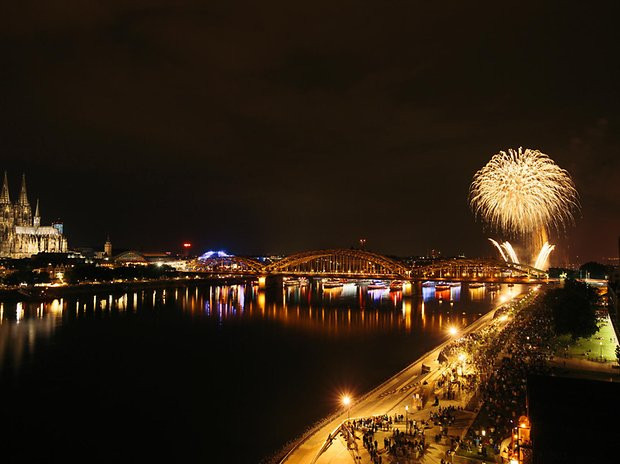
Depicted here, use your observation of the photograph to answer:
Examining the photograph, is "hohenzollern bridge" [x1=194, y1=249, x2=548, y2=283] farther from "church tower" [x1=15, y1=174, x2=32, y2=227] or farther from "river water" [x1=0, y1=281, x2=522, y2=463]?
"church tower" [x1=15, y1=174, x2=32, y2=227]

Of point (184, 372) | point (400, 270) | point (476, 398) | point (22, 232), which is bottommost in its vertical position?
point (184, 372)

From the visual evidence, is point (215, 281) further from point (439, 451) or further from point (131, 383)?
point (439, 451)

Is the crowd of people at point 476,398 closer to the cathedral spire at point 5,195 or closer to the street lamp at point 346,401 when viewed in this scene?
the street lamp at point 346,401

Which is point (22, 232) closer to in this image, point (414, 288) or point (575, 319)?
point (414, 288)

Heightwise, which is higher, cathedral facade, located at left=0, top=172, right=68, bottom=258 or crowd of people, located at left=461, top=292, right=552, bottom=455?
cathedral facade, located at left=0, top=172, right=68, bottom=258

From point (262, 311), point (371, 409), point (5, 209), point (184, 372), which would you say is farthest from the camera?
point (5, 209)

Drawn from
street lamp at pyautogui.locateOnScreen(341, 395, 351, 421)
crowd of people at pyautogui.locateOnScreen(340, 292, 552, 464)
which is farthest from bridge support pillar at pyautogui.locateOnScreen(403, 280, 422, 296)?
street lamp at pyautogui.locateOnScreen(341, 395, 351, 421)

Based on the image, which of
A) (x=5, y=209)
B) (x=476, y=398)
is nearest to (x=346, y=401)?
(x=476, y=398)
